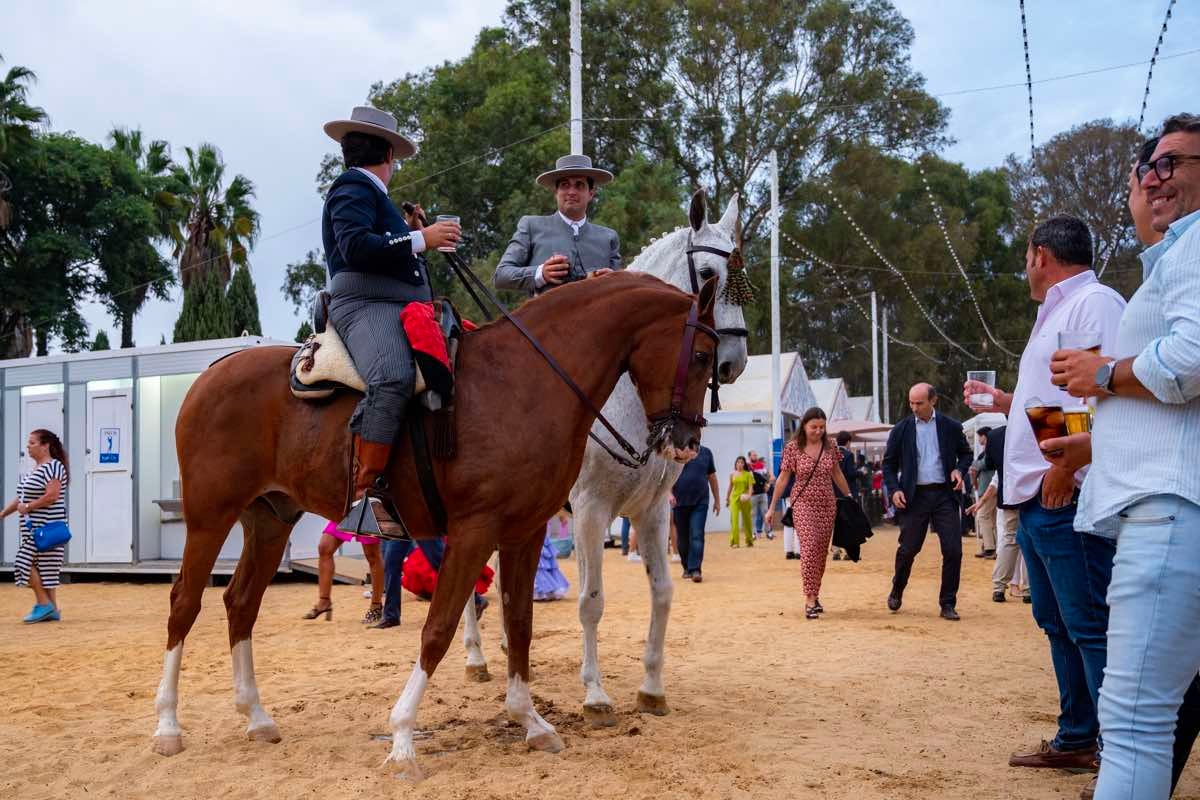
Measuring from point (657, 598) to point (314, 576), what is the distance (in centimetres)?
1155

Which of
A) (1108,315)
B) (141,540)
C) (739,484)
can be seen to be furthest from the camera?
(739,484)

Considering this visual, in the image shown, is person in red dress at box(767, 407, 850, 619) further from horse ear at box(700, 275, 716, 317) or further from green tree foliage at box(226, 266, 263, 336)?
green tree foliage at box(226, 266, 263, 336)

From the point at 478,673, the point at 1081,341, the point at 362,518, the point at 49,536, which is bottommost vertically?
the point at 478,673

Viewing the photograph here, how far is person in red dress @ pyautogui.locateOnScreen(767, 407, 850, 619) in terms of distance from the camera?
435 inches

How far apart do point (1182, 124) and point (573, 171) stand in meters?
4.12

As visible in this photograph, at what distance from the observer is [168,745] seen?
17.2 ft

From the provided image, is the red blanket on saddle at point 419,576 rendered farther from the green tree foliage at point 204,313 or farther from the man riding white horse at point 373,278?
the green tree foliage at point 204,313

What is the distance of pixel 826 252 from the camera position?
45125mm

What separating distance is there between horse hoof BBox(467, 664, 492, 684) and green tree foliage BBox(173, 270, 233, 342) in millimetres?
30318

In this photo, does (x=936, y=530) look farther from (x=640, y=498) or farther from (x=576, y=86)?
(x=576, y=86)

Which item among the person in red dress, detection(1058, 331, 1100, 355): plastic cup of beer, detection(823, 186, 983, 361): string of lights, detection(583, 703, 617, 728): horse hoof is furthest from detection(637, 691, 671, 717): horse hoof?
detection(823, 186, 983, 361): string of lights

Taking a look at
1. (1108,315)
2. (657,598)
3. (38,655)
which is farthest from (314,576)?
(1108,315)

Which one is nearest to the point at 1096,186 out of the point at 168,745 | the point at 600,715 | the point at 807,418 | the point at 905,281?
the point at 905,281

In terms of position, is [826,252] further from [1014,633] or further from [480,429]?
[480,429]
